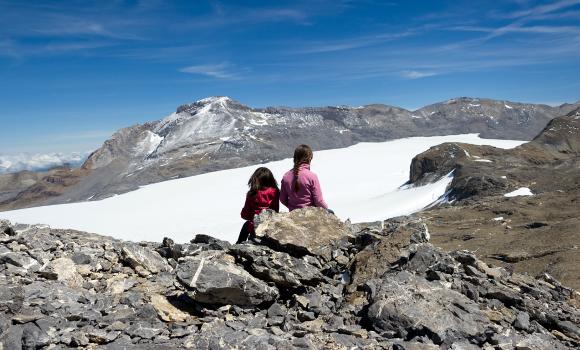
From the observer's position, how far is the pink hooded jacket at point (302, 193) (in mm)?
10641

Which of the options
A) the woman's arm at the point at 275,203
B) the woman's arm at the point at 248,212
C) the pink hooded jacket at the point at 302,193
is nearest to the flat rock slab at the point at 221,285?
the woman's arm at the point at 248,212

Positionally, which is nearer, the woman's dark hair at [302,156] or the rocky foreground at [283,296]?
the rocky foreground at [283,296]

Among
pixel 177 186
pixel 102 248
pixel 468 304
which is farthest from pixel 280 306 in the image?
pixel 177 186

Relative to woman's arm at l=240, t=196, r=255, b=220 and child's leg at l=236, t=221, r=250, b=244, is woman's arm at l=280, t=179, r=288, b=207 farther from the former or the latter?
child's leg at l=236, t=221, r=250, b=244

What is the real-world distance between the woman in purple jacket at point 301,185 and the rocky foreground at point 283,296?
0.98ft

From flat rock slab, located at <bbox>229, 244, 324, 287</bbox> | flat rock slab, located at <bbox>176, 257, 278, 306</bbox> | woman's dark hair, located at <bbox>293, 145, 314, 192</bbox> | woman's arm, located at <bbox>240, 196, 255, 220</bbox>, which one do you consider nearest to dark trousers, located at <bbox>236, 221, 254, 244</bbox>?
woman's arm, located at <bbox>240, 196, 255, 220</bbox>

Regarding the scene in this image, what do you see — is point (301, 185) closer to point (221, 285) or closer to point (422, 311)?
point (221, 285)

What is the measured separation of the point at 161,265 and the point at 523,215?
31.6 meters

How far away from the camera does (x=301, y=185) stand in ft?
35.2

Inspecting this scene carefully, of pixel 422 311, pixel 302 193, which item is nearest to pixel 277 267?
pixel 302 193

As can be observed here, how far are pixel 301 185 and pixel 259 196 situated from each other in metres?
1.01

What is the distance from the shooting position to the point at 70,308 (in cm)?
800

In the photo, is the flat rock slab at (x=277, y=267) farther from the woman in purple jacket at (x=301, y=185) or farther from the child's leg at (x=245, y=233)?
the woman in purple jacket at (x=301, y=185)

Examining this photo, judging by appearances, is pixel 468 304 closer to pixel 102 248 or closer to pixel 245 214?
pixel 245 214
